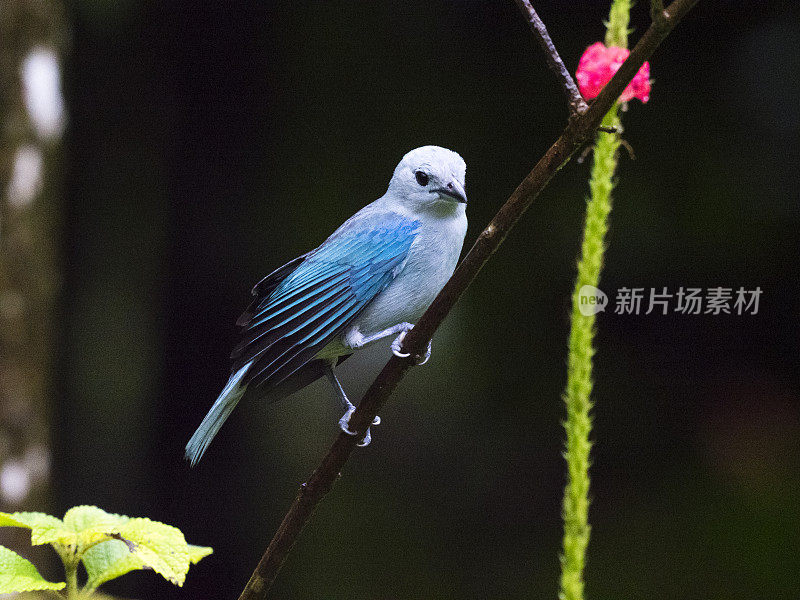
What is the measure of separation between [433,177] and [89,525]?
0.35m

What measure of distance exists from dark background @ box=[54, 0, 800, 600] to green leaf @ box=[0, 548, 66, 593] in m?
0.74

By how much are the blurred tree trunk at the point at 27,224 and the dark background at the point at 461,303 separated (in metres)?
0.08

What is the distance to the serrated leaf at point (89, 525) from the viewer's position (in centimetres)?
48

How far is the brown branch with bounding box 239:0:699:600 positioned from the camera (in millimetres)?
444

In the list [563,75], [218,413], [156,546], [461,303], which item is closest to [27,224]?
[461,303]

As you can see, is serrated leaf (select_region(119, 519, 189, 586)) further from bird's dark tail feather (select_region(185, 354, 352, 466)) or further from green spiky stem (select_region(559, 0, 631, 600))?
green spiky stem (select_region(559, 0, 631, 600))

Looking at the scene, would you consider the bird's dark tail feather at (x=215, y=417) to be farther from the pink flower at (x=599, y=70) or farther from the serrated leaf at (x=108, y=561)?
the pink flower at (x=599, y=70)

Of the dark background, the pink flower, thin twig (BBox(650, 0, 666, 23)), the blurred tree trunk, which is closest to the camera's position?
thin twig (BBox(650, 0, 666, 23))

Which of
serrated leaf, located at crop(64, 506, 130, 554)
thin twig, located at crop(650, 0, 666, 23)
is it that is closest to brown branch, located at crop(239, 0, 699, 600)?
thin twig, located at crop(650, 0, 666, 23)

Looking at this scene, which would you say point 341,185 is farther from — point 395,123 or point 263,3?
point 263,3

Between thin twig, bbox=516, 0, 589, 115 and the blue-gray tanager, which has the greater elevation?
thin twig, bbox=516, 0, 589, 115

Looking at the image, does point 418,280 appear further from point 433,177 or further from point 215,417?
point 215,417

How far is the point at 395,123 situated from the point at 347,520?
2.32 feet

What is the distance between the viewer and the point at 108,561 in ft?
1.72
